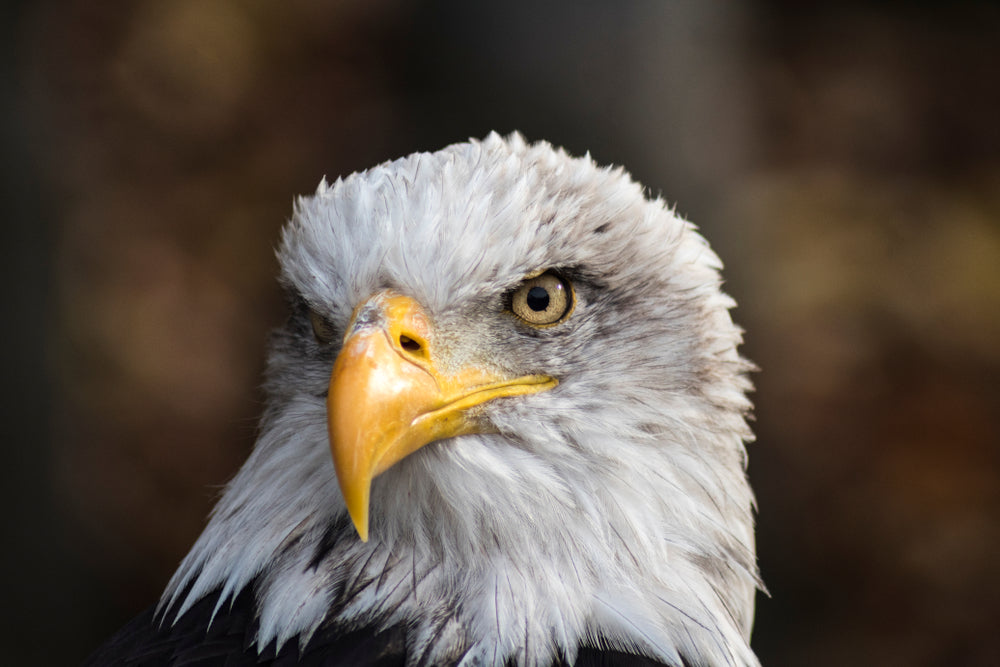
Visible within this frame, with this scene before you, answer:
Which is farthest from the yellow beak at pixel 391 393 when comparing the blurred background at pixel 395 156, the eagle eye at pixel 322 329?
the blurred background at pixel 395 156

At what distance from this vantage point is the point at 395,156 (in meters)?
3.13

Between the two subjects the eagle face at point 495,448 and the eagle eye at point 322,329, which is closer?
the eagle face at point 495,448

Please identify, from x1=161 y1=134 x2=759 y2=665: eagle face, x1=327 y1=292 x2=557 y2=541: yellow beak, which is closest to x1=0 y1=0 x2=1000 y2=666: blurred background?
x1=161 y1=134 x2=759 y2=665: eagle face

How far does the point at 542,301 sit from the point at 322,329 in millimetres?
306

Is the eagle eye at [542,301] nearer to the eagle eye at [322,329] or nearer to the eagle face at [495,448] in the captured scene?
the eagle face at [495,448]

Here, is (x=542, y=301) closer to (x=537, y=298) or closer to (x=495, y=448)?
(x=537, y=298)

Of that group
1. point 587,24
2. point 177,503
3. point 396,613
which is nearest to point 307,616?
point 396,613

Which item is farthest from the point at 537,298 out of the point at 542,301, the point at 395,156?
the point at 395,156

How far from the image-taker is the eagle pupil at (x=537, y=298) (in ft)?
4.11

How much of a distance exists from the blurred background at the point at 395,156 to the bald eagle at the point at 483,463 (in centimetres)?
159

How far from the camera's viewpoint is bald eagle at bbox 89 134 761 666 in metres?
1.16

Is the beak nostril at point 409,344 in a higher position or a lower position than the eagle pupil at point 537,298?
lower

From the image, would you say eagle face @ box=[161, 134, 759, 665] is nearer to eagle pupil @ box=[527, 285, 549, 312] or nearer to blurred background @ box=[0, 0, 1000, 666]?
eagle pupil @ box=[527, 285, 549, 312]

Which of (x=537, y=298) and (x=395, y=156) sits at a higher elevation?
(x=395, y=156)
